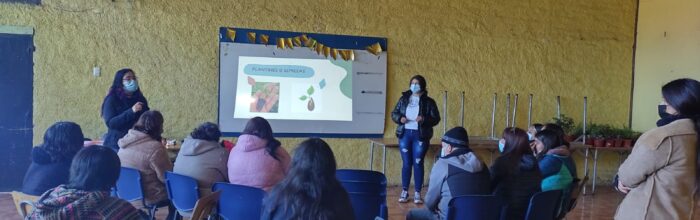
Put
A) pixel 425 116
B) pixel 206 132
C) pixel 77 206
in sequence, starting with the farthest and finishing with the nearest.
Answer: pixel 425 116
pixel 206 132
pixel 77 206

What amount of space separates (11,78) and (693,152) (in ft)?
17.6

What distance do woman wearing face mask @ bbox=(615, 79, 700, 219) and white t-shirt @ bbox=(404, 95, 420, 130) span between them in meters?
2.97

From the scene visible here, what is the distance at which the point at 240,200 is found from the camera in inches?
99.5

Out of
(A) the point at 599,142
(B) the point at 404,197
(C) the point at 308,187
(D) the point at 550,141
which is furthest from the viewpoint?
(A) the point at 599,142

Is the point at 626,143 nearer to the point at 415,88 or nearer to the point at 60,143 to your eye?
the point at 415,88

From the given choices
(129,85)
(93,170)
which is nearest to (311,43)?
(129,85)

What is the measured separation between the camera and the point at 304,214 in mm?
1902

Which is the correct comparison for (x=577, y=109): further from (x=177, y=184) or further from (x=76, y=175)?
(x=76, y=175)

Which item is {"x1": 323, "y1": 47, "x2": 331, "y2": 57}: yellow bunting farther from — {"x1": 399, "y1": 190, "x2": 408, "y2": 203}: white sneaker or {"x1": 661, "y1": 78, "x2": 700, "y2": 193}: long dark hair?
{"x1": 661, "y1": 78, "x2": 700, "y2": 193}: long dark hair

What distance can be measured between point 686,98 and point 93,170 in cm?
220

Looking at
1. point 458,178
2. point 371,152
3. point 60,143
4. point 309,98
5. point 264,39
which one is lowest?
point 371,152

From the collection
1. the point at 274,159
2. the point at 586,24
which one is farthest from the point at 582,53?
the point at 274,159

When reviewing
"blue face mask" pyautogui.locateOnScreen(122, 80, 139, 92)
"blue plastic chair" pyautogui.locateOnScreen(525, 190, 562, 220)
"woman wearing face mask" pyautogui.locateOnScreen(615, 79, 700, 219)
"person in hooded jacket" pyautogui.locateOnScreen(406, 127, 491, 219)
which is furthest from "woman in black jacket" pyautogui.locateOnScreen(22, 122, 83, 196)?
"woman wearing face mask" pyautogui.locateOnScreen(615, 79, 700, 219)

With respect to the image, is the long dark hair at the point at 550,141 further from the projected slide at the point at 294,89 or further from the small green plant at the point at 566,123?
the small green plant at the point at 566,123
